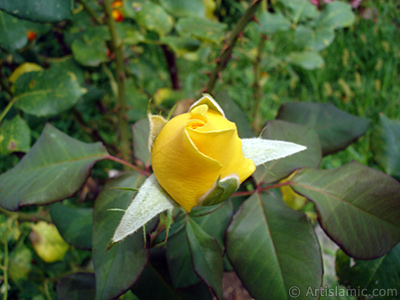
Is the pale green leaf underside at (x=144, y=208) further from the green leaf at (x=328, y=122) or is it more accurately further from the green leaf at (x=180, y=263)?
the green leaf at (x=328, y=122)

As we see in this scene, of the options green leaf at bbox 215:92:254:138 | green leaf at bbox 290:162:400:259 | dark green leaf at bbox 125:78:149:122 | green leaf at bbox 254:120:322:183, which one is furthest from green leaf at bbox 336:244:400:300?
dark green leaf at bbox 125:78:149:122

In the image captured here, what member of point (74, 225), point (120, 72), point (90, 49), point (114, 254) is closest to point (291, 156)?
point (114, 254)

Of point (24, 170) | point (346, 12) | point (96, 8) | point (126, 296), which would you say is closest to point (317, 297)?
point (126, 296)

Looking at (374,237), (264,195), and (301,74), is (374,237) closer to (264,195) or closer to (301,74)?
(264,195)

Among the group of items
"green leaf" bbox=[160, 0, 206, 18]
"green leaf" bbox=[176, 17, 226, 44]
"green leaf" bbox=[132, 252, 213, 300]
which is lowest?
"green leaf" bbox=[132, 252, 213, 300]

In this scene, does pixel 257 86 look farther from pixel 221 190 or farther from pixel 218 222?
pixel 221 190

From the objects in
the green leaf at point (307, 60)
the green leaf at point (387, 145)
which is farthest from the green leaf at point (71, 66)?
the green leaf at point (387, 145)

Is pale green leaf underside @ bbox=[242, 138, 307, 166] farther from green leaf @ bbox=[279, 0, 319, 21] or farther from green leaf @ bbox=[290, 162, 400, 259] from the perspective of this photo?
green leaf @ bbox=[279, 0, 319, 21]
